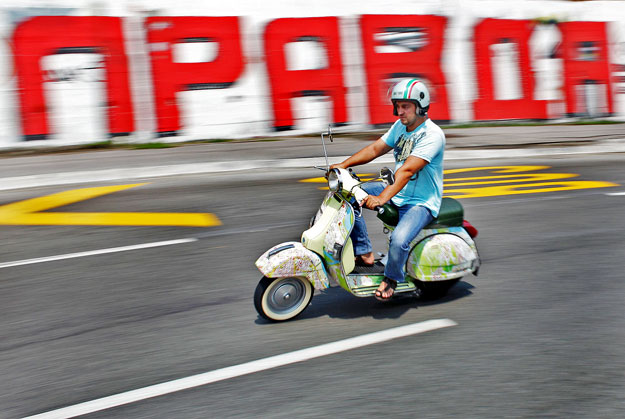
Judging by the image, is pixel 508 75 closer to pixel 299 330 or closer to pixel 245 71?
pixel 245 71

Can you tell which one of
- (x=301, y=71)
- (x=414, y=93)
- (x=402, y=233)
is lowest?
(x=402, y=233)

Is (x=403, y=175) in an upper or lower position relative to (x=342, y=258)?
upper

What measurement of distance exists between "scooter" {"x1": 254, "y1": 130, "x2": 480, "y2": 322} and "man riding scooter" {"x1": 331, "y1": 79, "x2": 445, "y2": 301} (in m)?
0.11

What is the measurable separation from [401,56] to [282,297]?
11.7 meters

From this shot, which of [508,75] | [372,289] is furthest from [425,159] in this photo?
[508,75]

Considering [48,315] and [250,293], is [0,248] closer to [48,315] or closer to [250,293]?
[48,315]

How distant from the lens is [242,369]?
13.5 feet

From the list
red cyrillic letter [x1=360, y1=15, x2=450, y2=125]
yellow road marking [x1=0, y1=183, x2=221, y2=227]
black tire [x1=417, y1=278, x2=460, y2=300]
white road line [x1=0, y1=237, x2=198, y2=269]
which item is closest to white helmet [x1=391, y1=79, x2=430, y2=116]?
black tire [x1=417, y1=278, x2=460, y2=300]

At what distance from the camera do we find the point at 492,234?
293 inches

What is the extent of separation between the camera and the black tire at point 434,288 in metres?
5.23

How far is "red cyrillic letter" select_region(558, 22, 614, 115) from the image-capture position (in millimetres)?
17500

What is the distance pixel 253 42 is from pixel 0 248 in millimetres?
8425

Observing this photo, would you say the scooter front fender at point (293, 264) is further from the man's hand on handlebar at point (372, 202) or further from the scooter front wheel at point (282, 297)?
the man's hand on handlebar at point (372, 202)

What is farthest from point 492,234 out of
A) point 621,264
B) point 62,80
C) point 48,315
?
point 62,80
